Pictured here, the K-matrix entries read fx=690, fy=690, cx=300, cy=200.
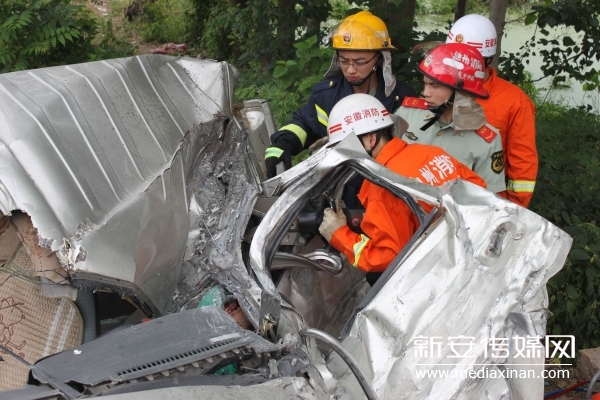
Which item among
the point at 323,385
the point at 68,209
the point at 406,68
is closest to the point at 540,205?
the point at 406,68

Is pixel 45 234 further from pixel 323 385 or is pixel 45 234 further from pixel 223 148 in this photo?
pixel 223 148

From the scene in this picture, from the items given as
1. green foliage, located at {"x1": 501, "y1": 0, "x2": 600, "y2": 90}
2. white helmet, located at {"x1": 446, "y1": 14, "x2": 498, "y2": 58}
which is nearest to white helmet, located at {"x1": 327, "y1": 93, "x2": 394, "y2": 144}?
white helmet, located at {"x1": 446, "y1": 14, "x2": 498, "y2": 58}

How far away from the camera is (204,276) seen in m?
2.61

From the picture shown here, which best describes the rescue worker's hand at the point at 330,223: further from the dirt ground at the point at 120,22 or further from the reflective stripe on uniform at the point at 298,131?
the dirt ground at the point at 120,22

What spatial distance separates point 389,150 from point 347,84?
1.23 meters

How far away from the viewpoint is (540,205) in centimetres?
493

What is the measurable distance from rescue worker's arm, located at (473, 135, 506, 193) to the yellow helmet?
2.98 ft

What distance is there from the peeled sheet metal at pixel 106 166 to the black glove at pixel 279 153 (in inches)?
21.2

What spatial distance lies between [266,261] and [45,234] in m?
0.85

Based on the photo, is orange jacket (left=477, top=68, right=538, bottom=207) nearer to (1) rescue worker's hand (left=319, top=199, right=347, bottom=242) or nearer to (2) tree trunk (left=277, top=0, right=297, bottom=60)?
(1) rescue worker's hand (left=319, top=199, right=347, bottom=242)

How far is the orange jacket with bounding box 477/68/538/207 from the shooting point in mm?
3717

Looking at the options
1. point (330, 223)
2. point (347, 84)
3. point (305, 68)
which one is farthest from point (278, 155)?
point (305, 68)

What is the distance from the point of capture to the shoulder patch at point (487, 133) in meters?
3.61

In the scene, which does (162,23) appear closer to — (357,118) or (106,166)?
(357,118)
